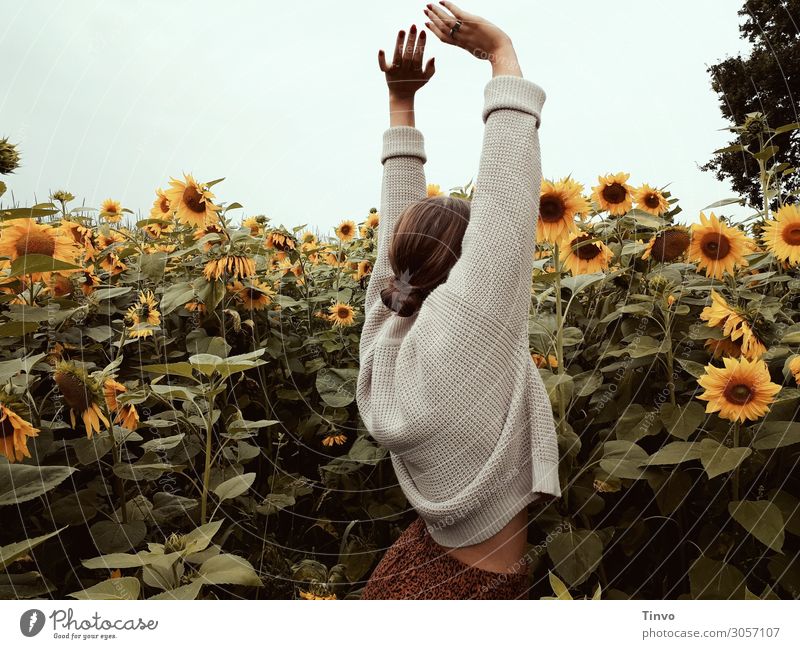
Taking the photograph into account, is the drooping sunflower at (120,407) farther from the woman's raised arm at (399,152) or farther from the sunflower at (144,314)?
the woman's raised arm at (399,152)

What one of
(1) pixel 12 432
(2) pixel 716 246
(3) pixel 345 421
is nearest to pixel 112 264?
(3) pixel 345 421

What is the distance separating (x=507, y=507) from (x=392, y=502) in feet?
1.63

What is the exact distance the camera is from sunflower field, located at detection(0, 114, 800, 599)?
830 mm

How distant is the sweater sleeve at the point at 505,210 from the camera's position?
0.76 metres

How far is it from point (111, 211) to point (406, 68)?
4.60ft

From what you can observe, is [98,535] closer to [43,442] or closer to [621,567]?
[43,442]

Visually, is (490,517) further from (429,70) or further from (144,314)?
(144,314)

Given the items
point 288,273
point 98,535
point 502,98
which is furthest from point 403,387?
point 288,273

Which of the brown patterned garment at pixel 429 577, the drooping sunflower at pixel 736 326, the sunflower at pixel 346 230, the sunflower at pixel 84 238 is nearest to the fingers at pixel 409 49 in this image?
the drooping sunflower at pixel 736 326

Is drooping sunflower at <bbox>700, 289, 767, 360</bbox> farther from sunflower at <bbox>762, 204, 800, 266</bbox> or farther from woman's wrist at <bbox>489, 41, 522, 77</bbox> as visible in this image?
woman's wrist at <bbox>489, 41, 522, 77</bbox>

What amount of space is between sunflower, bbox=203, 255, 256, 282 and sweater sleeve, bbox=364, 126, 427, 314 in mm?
389

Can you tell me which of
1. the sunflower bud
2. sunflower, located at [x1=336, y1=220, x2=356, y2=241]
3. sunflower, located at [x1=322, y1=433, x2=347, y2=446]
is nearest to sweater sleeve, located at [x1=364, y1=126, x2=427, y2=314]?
sunflower, located at [x1=322, y1=433, x2=347, y2=446]

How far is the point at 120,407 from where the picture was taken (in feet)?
3.09

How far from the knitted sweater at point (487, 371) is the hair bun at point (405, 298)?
0.05 metres
